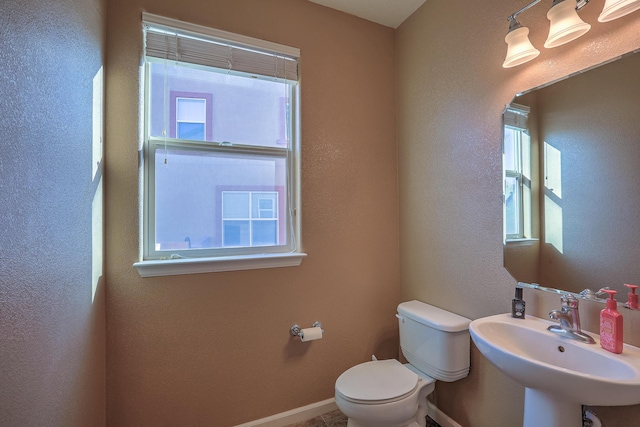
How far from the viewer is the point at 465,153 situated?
1.59m

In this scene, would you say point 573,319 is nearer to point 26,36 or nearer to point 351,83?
point 351,83

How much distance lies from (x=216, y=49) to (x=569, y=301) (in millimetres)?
2031

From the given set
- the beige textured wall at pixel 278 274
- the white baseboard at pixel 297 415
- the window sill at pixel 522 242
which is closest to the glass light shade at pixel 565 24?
the window sill at pixel 522 242

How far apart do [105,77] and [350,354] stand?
2.08 metres

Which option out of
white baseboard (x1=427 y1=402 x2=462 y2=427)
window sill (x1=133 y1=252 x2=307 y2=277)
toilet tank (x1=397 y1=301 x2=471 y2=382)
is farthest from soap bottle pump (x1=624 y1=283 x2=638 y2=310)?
window sill (x1=133 y1=252 x2=307 y2=277)

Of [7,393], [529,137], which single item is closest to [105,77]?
[7,393]

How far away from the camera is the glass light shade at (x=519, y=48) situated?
1.21 m

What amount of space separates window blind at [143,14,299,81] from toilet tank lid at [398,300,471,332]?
156cm

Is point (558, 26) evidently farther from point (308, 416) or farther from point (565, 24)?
point (308, 416)

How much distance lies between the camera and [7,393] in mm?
692

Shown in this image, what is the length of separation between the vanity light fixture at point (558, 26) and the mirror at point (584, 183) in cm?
15

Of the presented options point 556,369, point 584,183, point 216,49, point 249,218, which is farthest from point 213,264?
point 584,183

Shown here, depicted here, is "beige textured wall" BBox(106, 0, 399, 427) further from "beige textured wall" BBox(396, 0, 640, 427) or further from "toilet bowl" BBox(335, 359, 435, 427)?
"toilet bowl" BBox(335, 359, 435, 427)

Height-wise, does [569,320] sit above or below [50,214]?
below
